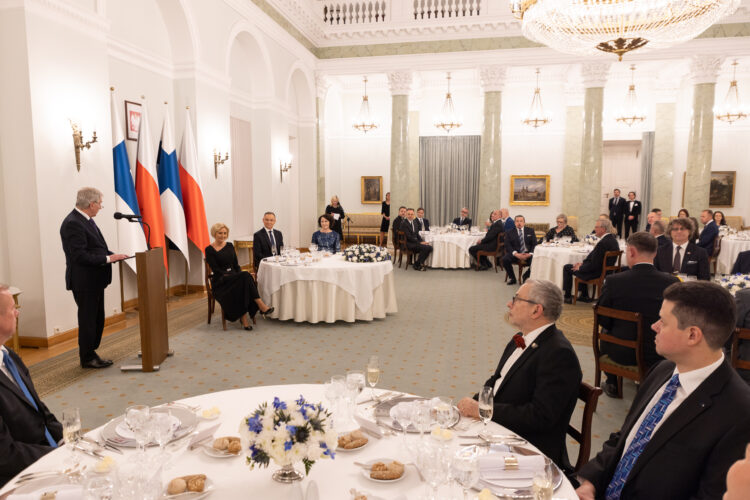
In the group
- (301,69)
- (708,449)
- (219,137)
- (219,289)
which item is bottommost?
(219,289)

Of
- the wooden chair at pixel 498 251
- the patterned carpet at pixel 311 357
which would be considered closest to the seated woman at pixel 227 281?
the patterned carpet at pixel 311 357

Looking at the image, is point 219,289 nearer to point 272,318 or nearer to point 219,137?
point 272,318

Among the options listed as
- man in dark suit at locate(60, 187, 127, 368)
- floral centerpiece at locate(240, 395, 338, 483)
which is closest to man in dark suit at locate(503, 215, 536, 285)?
man in dark suit at locate(60, 187, 127, 368)

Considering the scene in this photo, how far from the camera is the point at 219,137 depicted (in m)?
9.62

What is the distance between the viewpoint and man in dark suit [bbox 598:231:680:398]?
4.33 metres

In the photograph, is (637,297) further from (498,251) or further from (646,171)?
(646,171)

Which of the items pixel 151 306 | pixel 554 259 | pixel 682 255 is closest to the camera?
pixel 151 306

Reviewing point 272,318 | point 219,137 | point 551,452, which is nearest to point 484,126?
point 219,137

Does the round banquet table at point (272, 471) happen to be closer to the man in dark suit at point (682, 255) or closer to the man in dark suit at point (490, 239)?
the man in dark suit at point (682, 255)

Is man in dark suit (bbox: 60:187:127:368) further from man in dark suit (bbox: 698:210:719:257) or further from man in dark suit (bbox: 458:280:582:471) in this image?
man in dark suit (bbox: 698:210:719:257)

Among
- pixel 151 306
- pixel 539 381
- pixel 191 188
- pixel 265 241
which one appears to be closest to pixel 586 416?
pixel 539 381

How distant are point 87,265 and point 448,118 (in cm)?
1295

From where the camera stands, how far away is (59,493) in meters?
1.62

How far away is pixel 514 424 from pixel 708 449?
0.86 metres
